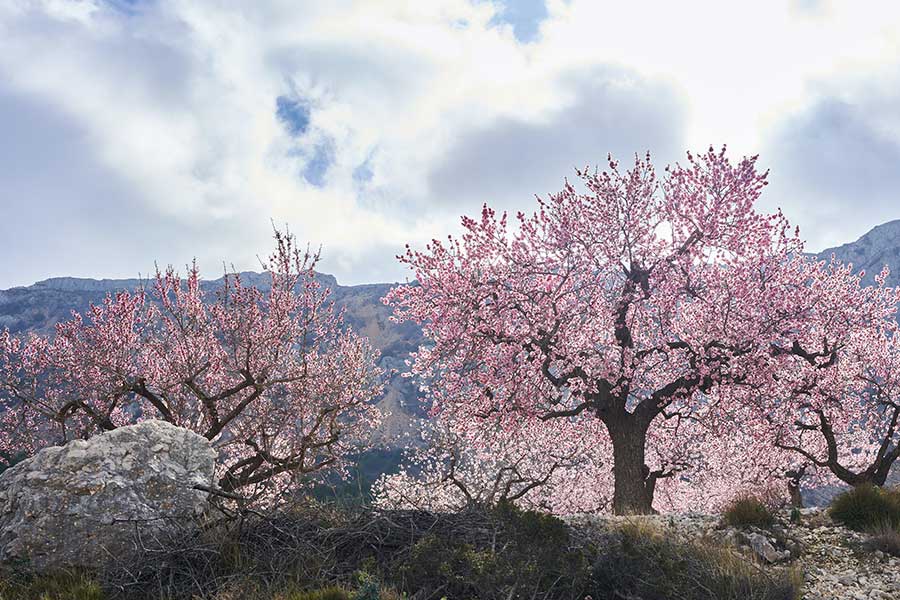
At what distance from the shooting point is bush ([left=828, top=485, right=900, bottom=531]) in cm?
832

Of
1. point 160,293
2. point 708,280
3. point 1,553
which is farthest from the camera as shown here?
point 160,293

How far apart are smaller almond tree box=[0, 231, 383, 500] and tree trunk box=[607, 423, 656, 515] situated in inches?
273

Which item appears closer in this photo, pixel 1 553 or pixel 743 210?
pixel 1 553

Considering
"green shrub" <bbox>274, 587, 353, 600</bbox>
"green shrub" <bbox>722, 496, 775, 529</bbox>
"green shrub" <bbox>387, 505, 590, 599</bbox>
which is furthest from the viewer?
"green shrub" <bbox>722, 496, 775, 529</bbox>

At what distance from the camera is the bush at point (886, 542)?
7.38 metres

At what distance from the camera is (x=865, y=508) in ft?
28.1

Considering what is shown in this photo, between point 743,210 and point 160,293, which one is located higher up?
point 743,210

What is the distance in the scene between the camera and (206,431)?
1395cm

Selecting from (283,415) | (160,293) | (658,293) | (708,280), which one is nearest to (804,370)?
(708,280)

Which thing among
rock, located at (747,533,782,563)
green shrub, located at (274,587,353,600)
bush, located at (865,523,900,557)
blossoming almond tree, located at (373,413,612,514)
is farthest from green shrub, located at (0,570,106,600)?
bush, located at (865,523,900,557)

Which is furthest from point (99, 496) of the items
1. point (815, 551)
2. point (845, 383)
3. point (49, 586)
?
point (845, 383)

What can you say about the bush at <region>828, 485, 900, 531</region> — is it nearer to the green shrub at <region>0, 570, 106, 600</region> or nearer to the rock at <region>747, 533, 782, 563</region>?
the rock at <region>747, 533, 782, 563</region>

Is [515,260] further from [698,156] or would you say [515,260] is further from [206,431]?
[206,431]

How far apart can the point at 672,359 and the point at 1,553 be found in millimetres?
14099
